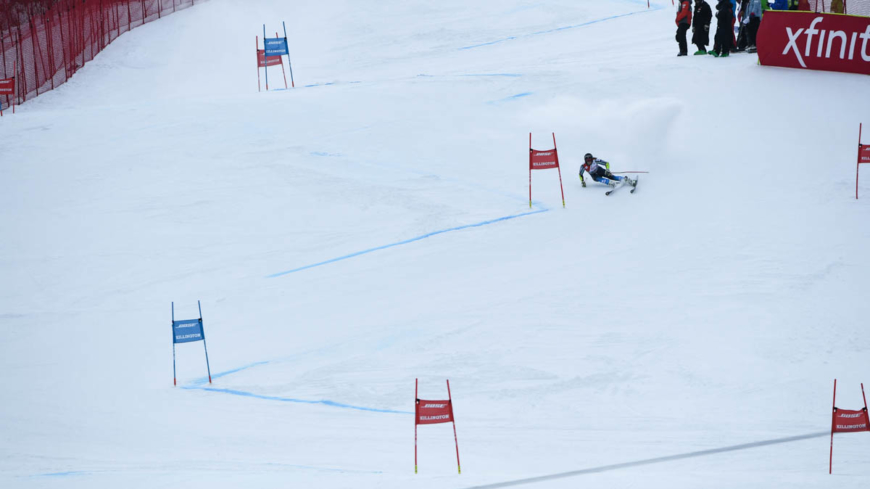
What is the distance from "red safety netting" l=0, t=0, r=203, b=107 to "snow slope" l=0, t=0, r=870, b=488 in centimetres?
116

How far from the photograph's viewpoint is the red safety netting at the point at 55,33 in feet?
64.2

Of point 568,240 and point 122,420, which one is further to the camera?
point 568,240

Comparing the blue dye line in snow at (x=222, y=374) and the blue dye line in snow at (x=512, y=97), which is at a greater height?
the blue dye line in snow at (x=512, y=97)

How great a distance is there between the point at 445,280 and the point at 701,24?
884 centimetres

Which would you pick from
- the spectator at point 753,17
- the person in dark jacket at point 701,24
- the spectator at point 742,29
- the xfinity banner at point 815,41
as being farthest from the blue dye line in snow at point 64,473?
the spectator at point 742,29

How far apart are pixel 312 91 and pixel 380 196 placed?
15.2 ft

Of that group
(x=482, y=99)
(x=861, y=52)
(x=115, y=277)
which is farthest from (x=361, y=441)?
(x=861, y=52)

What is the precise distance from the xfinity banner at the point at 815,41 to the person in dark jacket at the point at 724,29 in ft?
2.58

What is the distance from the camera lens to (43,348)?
10562 mm

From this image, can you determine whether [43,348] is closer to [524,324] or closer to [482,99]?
[524,324]

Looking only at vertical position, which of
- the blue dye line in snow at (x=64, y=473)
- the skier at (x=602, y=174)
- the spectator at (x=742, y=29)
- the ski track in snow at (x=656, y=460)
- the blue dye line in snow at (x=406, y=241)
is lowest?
the ski track in snow at (x=656, y=460)

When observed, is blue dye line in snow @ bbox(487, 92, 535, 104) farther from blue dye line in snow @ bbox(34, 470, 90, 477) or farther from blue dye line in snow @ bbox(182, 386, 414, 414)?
blue dye line in snow @ bbox(34, 470, 90, 477)

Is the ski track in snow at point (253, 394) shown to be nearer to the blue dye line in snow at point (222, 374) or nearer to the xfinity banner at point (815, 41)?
the blue dye line in snow at point (222, 374)

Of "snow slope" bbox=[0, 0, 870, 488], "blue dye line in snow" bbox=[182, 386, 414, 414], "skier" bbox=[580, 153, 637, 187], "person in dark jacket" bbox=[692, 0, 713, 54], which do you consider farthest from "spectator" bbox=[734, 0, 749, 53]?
"blue dye line in snow" bbox=[182, 386, 414, 414]
